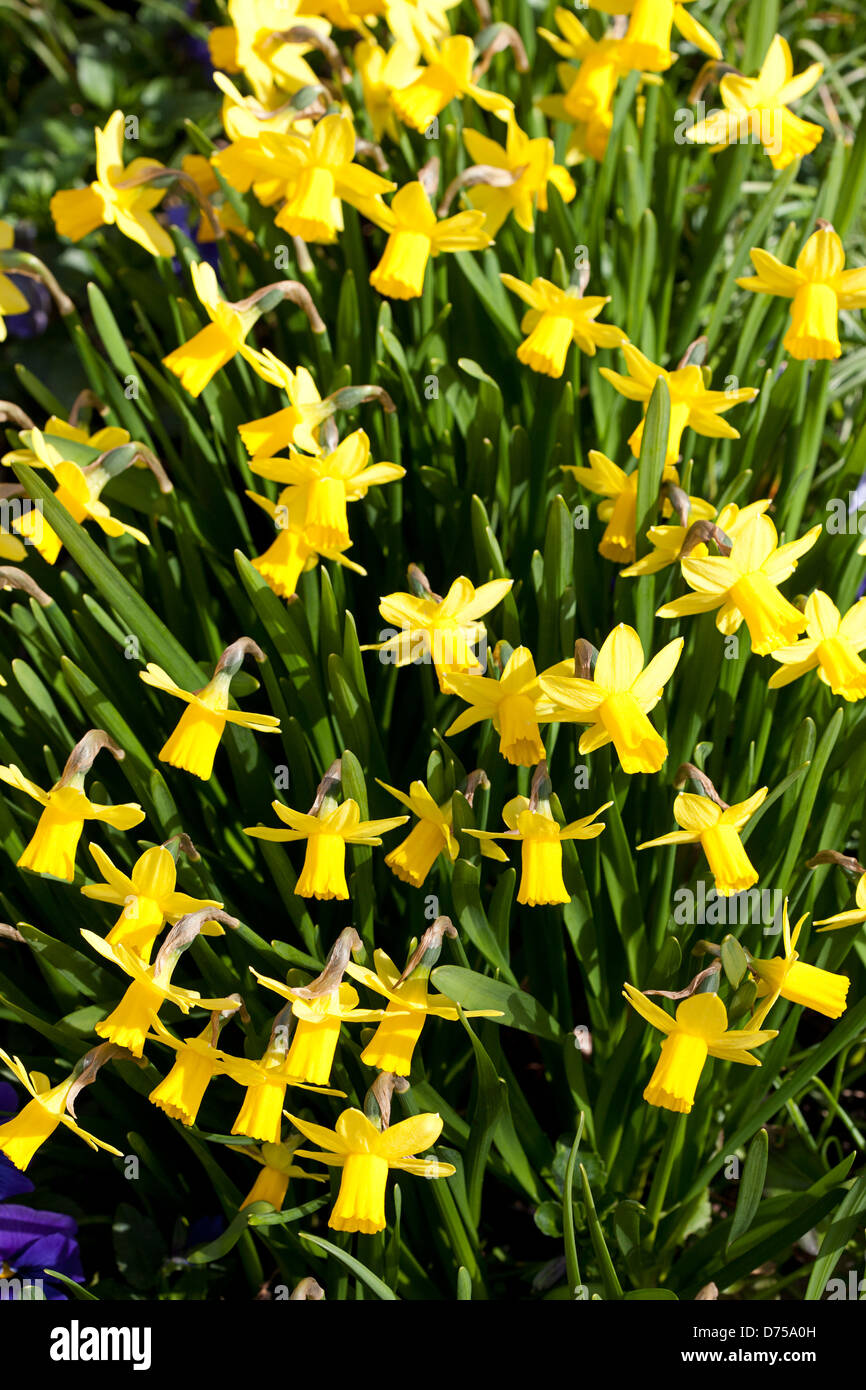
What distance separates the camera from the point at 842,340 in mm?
2457

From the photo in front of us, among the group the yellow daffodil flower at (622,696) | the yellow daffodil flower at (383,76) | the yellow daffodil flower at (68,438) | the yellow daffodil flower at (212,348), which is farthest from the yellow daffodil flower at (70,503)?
the yellow daffodil flower at (383,76)

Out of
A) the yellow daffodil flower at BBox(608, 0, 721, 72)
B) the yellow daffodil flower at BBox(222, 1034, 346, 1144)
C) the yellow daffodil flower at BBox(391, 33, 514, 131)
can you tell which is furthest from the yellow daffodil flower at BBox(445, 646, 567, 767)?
the yellow daffodil flower at BBox(608, 0, 721, 72)

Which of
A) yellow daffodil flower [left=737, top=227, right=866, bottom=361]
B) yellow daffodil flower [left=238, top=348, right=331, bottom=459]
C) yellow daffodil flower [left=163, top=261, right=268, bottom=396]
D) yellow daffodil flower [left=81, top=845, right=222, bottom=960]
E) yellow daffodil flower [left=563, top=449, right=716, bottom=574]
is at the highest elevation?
yellow daffodil flower [left=737, top=227, right=866, bottom=361]

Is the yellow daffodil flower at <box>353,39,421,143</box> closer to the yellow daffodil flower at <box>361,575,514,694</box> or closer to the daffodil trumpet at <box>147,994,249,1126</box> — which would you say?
the yellow daffodil flower at <box>361,575,514,694</box>

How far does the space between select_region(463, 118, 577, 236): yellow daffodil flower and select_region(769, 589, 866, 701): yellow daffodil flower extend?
89 centimetres

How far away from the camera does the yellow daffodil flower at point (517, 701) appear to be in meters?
1.12

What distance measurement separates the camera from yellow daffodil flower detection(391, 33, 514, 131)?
1.70m

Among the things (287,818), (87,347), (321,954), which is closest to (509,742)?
(287,818)

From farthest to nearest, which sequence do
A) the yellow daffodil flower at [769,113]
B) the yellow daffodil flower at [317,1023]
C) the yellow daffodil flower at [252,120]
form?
the yellow daffodil flower at [769,113], the yellow daffodil flower at [252,120], the yellow daffodil flower at [317,1023]

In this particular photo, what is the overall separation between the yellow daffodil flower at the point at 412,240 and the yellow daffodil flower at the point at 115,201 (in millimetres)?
374

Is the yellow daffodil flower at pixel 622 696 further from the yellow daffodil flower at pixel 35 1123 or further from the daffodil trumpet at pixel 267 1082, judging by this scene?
the yellow daffodil flower at pixel 35 1123

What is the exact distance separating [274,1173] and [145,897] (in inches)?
14.9

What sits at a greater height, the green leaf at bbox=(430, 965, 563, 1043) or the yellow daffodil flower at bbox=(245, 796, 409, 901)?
the yellow daffodil flower at bbox=(245, 796, 409, 901)

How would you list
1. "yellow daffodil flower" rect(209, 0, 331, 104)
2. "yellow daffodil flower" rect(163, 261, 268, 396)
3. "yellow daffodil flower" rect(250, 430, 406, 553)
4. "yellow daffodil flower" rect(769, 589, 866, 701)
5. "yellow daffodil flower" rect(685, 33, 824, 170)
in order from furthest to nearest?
"yellow daffodil flower" rect(209, 0, 331, 104) < "yellow daffodil flower" rect(685, 33, 824, 170) < "yellow daffodil flower" rect(163, 261, 268, 396) < "yellow daffodil flower" rect(250, 430, 406, 553) < "yellow daffodil flower" rect(769, 589, 866, 701)
